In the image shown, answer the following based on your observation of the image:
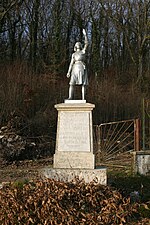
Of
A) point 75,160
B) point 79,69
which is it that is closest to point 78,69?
point 79,69

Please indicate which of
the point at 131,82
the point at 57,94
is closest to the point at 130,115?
the point at 57,94

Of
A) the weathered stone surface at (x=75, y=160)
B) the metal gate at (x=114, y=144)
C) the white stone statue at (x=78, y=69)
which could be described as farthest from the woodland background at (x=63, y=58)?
the weathered stone surface at (x=75, y=160)

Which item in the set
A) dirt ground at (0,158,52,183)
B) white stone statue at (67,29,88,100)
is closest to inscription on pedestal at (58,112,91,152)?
white stone statue at (67,29,88,100)

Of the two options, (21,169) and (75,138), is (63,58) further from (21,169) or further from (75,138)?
(75,138)

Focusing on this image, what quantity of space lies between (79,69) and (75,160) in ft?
5.79

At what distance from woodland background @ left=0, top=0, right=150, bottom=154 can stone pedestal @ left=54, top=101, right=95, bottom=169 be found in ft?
23.0

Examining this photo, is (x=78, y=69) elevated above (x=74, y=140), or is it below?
above

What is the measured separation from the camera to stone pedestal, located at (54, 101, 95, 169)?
21.9ft

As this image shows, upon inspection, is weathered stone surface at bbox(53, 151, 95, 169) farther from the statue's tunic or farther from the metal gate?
the metal gate

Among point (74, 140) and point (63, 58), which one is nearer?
point (74, 140)

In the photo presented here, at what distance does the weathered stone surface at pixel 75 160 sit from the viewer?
21.8 feet

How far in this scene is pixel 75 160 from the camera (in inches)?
264

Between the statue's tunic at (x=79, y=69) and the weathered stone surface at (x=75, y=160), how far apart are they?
1425 millimetres

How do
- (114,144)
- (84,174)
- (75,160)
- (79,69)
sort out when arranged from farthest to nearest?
(114,144) → (79,69) → (75,160) → (84,174)
